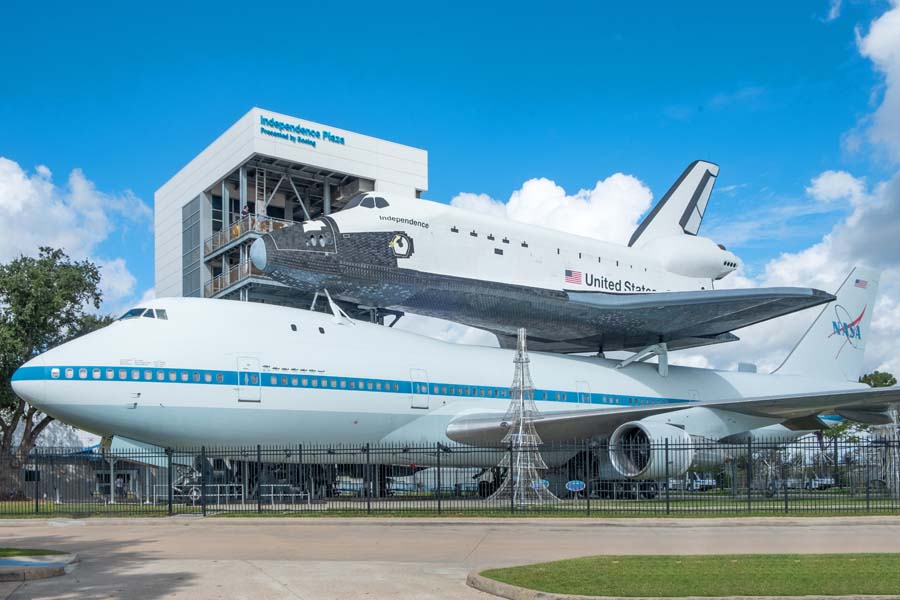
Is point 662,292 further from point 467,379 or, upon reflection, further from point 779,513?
point 779,513

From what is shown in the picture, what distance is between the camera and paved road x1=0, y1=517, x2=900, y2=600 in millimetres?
9172

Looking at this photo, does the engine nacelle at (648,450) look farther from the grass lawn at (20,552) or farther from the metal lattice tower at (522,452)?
the grass lawn at (20,552)

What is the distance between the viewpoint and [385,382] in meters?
22.8

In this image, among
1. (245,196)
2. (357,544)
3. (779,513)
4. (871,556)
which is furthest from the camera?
(245,196)

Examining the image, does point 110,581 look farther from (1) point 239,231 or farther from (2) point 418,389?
(1) point 239,231

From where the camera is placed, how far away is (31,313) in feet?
123

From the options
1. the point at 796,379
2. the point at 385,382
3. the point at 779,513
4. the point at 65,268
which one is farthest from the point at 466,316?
the point at 65,268

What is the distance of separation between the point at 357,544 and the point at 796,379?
83.2 ft

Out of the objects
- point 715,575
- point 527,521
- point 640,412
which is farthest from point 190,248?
point 715,575

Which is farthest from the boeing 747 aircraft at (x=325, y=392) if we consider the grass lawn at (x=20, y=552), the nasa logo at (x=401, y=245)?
the grass lawn at (x=20, y=552)

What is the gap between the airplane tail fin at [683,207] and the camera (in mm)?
33781

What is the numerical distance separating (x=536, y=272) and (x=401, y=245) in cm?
486

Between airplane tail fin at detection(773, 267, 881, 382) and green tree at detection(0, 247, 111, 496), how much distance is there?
2955 centimetres

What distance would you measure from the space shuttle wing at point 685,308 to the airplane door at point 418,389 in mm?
6359
